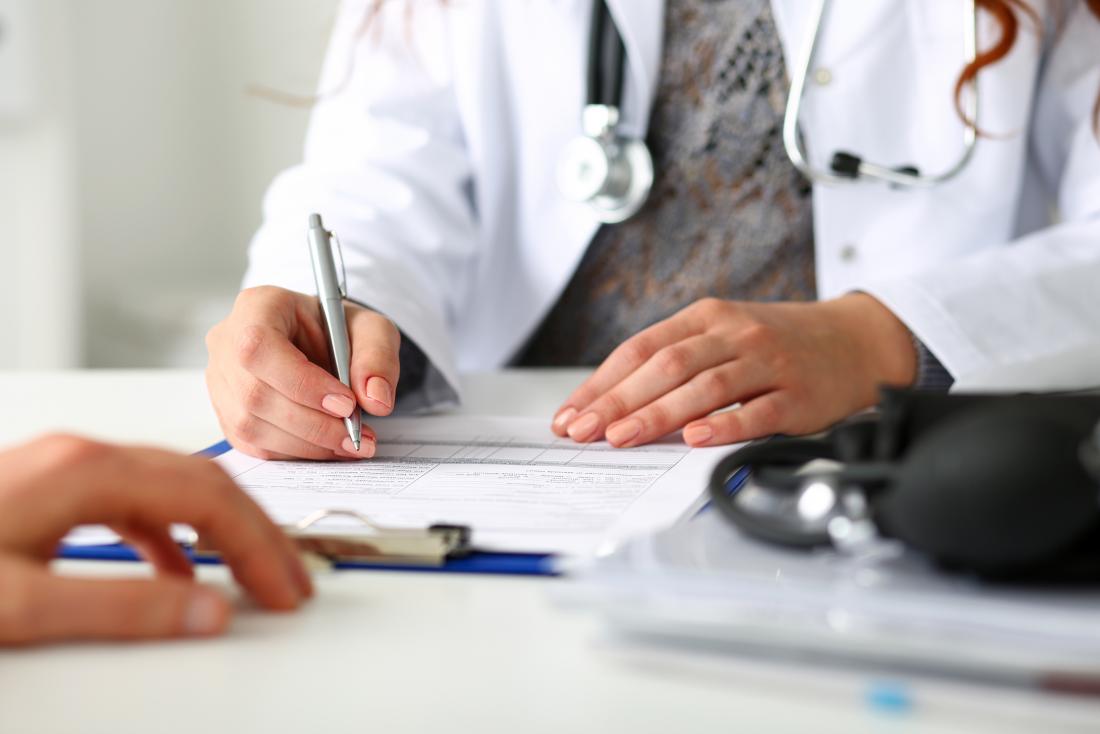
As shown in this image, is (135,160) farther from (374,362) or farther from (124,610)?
(124,610)

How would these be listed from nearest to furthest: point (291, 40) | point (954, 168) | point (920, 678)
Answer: point (920, 678)
point (954, 168)
point (291, 40)

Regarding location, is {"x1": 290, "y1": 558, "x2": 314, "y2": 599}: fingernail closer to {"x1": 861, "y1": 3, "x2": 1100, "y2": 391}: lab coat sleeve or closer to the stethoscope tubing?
{"x1": 861, "y1": 3, "x2": 1100, "y2": 391}: lab coat sleeve

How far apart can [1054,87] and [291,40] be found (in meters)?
1.70

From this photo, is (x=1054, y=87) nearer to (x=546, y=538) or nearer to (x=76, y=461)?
(x=546, y=538)

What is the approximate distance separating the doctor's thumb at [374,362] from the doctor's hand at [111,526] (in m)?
0.25

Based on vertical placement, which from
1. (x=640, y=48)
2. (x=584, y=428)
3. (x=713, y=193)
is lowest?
(x=584, y=428)

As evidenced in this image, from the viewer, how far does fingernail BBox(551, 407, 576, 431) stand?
0.69 m

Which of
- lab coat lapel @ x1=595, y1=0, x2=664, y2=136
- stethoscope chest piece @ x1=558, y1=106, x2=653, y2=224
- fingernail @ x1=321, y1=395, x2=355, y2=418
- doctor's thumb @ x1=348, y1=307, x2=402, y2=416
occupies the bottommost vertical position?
fingernail @ x1=321, y1=395, x2=355, y2=418

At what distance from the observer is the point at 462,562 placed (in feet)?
1.45

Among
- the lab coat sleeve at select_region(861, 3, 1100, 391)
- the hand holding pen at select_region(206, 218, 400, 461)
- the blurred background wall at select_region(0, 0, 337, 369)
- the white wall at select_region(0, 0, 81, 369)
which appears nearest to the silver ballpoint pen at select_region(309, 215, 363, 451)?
the hand holding pen at select_region(206, 218, 400, 461)

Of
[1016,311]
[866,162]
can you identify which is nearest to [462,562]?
[1016,311]

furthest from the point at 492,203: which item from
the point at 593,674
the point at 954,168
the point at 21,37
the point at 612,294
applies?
the point at 21,37

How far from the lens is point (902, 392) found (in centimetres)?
37

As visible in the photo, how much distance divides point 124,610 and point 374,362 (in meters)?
0.31
